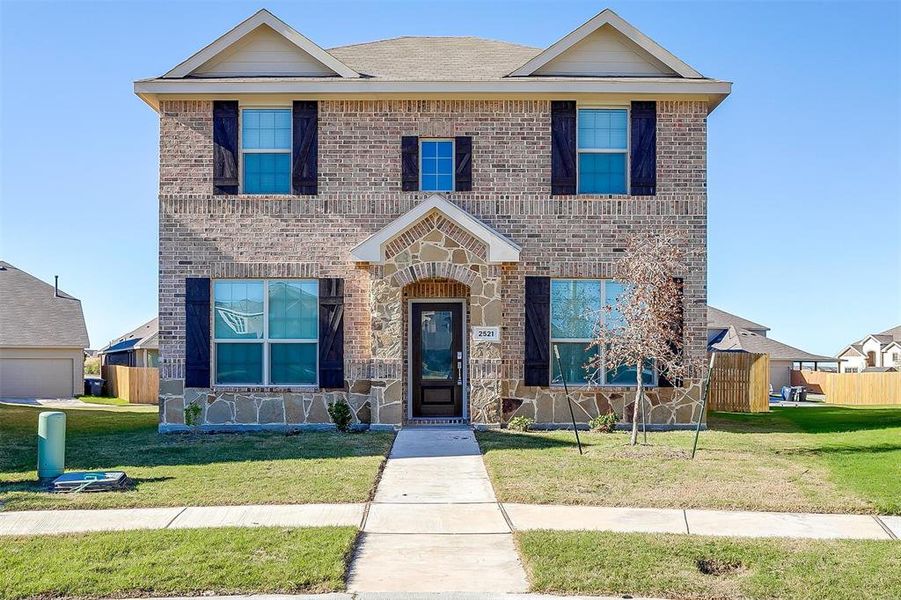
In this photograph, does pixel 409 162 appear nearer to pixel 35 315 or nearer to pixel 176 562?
pixel 176 562

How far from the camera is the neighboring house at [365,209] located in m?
16.2

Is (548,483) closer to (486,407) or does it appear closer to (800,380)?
(486,407)

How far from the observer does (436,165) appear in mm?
16500

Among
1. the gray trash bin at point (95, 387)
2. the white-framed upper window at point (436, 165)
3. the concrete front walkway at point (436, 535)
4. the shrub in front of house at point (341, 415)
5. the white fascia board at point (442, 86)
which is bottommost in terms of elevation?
the gray trash bin at point (95, 387)

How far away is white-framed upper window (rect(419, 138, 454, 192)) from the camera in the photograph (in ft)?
53.9

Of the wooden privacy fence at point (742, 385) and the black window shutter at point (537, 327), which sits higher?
the black window shutter at point (537, 327)

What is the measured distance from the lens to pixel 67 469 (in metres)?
11.4

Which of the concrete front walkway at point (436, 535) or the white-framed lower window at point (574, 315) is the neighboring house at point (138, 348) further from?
the concrete front walkway at point (436, 535)

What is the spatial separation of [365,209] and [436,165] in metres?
1.59

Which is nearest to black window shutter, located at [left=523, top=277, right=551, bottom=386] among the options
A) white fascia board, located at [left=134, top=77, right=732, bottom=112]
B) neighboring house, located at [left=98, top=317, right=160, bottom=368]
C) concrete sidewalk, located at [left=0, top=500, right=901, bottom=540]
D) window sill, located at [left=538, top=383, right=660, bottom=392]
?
window sill, located at [left=538, top=383, right=660, bottom=392]

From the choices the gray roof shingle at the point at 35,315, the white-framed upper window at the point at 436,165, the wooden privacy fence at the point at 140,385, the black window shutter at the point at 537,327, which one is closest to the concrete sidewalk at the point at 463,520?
the black window shutter at the point at 537,327

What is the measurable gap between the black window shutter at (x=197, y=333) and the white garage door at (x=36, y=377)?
2060cm

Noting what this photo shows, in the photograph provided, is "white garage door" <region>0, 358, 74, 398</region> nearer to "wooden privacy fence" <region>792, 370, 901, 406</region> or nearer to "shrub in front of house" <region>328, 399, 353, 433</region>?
"shrub in front of house" <region>328, 399, 353, 433</region>

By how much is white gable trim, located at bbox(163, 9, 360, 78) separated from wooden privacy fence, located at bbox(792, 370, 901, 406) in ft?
83.0
